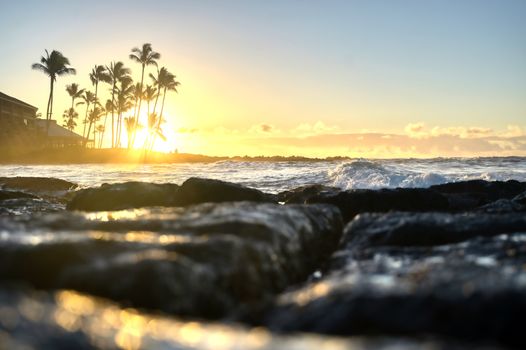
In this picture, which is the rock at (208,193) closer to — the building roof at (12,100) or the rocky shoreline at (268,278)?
the rocky shoreline at (268,278)

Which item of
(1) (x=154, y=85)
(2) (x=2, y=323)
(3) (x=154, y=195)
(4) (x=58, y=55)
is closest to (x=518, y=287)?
(2) (x=2, y=323)

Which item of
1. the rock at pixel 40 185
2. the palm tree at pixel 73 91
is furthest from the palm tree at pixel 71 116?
the rock at pixel 40 185

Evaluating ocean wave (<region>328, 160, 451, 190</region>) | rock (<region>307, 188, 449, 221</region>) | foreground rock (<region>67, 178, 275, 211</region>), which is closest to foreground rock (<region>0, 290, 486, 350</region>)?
rock (<region>307, 188, 449, 221</region>)

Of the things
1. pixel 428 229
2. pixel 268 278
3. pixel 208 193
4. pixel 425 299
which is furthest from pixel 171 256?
pixel 208 193

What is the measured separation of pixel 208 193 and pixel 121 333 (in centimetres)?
Answer: 578

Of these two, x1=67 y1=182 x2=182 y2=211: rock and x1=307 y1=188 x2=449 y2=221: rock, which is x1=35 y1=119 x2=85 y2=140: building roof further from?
x1=307 y1=188 x2=449 y2=221: rock

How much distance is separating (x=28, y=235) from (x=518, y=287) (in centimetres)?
256

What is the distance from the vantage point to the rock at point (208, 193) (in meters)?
7.19

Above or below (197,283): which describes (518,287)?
above

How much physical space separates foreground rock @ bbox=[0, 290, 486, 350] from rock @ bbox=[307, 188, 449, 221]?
4867 millimetres

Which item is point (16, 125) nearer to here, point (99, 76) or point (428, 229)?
point (99, 76)

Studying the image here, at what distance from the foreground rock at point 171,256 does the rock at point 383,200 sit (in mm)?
3180

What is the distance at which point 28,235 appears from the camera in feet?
8.87

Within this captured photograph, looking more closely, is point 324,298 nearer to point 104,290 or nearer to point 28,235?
point 104,290
